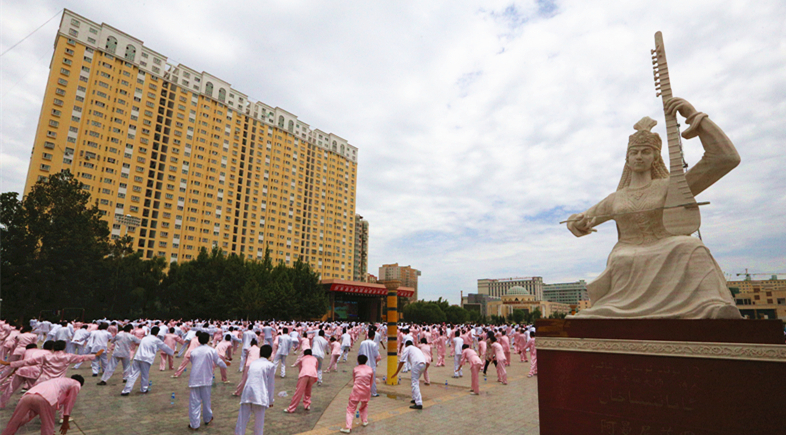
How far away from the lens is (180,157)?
→ 52.7 metres

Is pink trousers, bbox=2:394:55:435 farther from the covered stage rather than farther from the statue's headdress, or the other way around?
the covered stage

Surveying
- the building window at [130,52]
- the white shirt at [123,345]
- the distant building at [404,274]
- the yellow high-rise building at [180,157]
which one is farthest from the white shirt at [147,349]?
the distant building at [404,274]

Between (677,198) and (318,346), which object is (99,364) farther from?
(677,198)

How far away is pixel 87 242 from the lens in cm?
2766

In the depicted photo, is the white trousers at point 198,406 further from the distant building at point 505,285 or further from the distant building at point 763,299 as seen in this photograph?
the distant building at point 505,285

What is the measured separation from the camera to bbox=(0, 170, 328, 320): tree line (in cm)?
2480

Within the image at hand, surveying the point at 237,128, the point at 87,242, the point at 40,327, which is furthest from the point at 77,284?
the point at 237,128

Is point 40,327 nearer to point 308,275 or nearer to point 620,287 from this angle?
point 620,287

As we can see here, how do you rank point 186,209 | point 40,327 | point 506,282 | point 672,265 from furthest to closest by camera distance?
point 506,282 < point 186,209 < point 40,327 < point 672,265

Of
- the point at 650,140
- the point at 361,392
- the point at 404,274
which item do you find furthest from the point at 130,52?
the point at 404,274

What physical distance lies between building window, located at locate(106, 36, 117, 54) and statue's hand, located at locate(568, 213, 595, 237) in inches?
2301

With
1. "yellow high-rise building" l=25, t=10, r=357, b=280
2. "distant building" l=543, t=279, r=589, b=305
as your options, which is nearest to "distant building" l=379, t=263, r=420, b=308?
"distant building" l=543, t=279, r=589, b=305

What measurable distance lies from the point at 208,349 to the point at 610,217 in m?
6.81

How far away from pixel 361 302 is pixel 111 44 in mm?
47036
